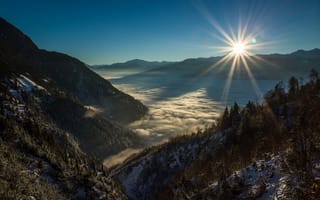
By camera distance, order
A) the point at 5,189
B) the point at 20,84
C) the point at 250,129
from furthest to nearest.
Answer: the point at 20,84 < the point at 250,129 < the point at 5,189

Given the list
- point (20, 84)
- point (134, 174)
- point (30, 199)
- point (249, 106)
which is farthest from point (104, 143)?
point (30, 199)

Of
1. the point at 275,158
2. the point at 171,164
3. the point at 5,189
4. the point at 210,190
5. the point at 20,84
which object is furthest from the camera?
the point at 20,84

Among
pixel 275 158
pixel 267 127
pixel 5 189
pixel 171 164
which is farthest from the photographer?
pixel 171 164

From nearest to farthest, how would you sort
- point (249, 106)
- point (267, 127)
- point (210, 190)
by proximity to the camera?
1. point (210, 190)
2. point (267, 127)
3. point (249, 106)

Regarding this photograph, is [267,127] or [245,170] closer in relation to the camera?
[245,170]

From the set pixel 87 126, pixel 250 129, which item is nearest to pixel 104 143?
pixel 87 126

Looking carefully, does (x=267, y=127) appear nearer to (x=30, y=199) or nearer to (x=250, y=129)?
(x=250, y=129)

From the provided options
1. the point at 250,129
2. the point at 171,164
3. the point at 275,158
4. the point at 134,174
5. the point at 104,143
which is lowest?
the point at 104,143

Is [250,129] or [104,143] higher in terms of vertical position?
[250,129]

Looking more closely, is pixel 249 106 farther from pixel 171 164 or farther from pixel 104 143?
pixel 104 143
